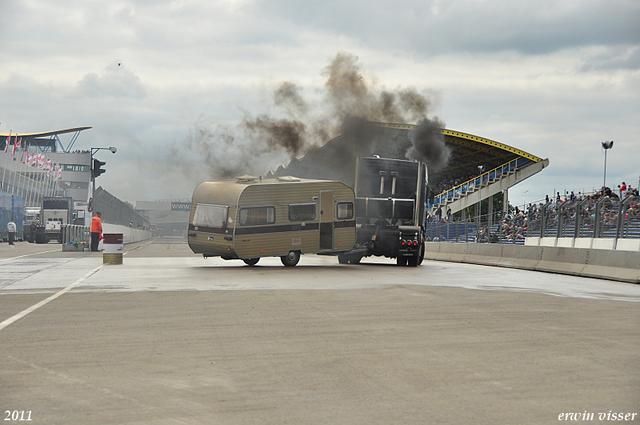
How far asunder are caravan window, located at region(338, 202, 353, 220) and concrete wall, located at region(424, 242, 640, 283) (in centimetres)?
617

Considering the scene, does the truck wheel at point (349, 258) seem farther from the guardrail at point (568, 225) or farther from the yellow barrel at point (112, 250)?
the yellow barrel at point (112, 250)

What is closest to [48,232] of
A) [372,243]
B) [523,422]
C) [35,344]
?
[372,243]

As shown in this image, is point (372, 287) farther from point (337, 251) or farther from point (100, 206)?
point (100, 206)

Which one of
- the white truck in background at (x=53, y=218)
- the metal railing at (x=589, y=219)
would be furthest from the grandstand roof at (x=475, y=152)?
the metal railing at (x=589, y=219)

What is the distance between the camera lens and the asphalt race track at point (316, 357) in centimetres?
504

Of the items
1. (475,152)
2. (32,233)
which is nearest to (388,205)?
(32,233)

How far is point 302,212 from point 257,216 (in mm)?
1486

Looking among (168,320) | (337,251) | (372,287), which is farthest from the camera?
(337,251)

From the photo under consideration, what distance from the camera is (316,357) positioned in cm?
697

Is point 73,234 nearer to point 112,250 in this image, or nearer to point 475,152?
point 112,250

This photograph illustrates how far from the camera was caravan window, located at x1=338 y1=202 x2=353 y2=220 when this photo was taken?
73.2 ft

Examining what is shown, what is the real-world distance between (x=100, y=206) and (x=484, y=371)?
38965mm

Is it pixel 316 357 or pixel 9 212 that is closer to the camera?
pixel 316 357

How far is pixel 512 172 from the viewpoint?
6838 cm
